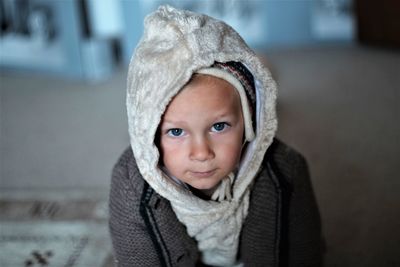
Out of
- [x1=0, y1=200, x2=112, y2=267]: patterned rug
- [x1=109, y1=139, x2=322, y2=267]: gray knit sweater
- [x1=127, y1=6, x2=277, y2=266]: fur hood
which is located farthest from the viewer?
[x1=0, y1=200, x2=112, y2=267]: patterned rug

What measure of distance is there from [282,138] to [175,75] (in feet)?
2.71

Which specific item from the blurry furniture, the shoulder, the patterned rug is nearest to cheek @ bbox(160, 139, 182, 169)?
the shoulder

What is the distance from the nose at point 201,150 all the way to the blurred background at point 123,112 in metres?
0.41

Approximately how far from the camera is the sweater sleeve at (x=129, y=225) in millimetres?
767

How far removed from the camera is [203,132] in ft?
2.19

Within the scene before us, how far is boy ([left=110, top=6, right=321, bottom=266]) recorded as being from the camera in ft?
2.14

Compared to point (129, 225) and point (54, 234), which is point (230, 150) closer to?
point (129, 225)

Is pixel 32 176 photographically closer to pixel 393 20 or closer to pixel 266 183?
pixel 266 183

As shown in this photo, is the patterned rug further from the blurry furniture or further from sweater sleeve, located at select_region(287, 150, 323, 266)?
the blurry furniture

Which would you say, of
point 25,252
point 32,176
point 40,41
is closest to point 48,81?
point 40,41

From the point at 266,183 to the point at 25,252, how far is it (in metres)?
0.53

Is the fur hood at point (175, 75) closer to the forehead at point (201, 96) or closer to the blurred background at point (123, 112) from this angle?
the forehead at point (201, 96)

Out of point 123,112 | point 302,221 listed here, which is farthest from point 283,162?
point 123,112

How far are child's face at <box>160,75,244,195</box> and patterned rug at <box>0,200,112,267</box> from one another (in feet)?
1.29
